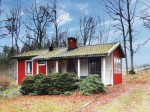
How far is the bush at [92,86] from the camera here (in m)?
22.5

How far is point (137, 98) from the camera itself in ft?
61.4

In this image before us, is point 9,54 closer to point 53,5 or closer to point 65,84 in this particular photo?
point 53,5

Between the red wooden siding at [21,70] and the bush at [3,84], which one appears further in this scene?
the red wooden siding at [21,70]

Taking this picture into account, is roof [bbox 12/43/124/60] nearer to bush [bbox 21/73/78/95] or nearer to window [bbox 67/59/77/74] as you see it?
window [bbox 67/59/77/74]

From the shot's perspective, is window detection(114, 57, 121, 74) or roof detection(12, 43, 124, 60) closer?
roof detection(12, 43, 124, 60)

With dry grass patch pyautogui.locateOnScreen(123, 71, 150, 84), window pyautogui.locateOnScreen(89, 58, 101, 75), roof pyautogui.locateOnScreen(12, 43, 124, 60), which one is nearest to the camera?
roof pyautogui.locateOnScreen(12, 43, 124, 60)

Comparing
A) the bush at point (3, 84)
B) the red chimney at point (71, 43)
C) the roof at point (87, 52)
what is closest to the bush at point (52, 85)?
the roof at point (87, 52)

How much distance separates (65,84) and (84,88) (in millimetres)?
2015

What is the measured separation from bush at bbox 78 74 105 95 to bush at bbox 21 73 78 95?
125 centimetres

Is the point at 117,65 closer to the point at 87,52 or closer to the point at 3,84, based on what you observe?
the point at 87,52

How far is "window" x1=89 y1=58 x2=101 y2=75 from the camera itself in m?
27.8

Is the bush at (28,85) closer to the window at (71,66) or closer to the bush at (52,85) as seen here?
the bush at (52,85)

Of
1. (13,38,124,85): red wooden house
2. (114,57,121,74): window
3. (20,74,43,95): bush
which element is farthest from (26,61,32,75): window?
(114,57,121,74): window

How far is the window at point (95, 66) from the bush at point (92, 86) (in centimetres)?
441
